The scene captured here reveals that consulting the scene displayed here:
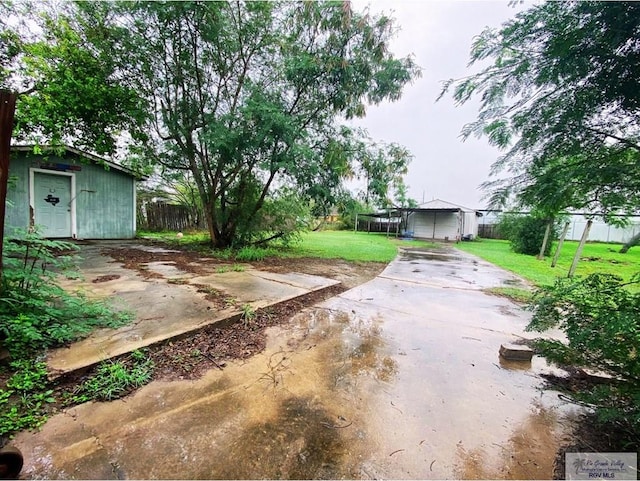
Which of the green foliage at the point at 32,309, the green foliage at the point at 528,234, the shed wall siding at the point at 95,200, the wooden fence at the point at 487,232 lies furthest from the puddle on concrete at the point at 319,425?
the wooden fence at the point at 487,232

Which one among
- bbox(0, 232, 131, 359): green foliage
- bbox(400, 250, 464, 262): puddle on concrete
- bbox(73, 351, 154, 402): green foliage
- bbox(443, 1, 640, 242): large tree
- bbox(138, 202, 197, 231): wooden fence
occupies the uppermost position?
bbox(443, 1, 640, 242): large tree

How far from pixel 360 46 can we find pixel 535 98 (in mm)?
5658

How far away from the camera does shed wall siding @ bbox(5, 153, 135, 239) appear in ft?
25.6

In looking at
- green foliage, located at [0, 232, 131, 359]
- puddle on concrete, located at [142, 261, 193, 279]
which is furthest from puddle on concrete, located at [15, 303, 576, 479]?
puddle on concrete, located at [142, 261, 193, 279]

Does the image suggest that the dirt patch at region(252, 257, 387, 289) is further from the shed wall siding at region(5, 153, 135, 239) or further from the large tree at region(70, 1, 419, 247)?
the shed wall siding at region(5, 153, 135, 239)

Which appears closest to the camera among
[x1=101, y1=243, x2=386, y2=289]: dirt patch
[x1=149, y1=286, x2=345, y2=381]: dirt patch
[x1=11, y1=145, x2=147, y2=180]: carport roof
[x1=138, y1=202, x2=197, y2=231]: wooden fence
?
[x1=149, y1=286, x2=345, y2=381]: dirt patch

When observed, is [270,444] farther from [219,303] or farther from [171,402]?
[219,303]

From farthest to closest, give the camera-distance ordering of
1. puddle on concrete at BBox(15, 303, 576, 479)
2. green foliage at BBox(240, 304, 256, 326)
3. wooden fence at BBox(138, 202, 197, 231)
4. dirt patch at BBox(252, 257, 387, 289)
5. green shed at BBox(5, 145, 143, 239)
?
wooden fence at BBox(138, 202, 197, 231)
green shed at BBox(5, 145, 143, 239)
dirt patch at BBox(252, 257, 387, 289)
green foliage at BBox(240, 304, 256, 326)
puddle on concrete at BBox(15, 303, 576, 479)

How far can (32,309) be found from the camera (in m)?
2.26

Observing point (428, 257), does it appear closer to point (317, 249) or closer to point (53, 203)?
point (317, 249)

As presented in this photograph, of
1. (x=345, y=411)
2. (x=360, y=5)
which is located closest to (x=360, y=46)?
(x=360, y=5)

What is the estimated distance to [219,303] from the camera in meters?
3.37

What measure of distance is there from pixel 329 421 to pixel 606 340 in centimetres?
176

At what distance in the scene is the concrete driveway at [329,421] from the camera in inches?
52.3
